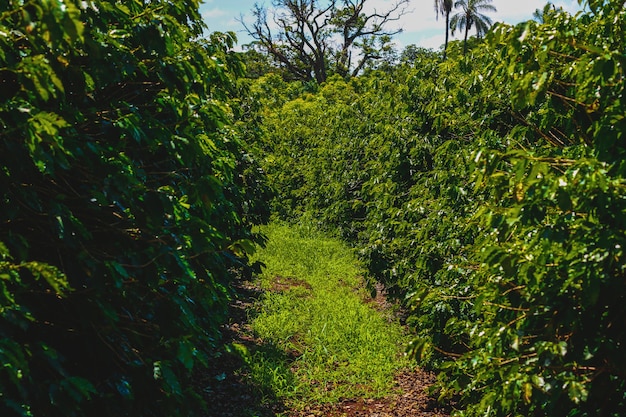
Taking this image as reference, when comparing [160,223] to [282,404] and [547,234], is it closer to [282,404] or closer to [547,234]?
[547,234]

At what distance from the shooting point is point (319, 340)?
734 cm

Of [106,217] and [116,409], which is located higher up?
[106,217]

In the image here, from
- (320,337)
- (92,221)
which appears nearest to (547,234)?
(92,221)

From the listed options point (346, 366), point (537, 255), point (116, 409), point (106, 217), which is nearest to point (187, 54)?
point (106, 217)

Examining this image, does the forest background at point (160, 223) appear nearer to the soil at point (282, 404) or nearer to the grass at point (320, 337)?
the soil at point (282, 404)

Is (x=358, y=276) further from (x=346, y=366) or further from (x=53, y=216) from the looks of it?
(x=53, y=216)

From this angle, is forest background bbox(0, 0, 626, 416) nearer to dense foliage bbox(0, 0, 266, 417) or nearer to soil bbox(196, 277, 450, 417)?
dense foliage bbox(0, 0, 266, 417)

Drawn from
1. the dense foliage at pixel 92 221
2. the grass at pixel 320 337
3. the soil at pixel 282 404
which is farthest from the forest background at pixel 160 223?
the grass at pixel 320 337

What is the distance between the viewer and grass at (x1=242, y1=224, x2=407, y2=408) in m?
6.20

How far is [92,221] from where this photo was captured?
2.59 m

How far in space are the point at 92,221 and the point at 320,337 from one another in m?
5.29

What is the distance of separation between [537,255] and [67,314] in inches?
86.4

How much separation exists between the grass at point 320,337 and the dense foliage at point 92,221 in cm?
328

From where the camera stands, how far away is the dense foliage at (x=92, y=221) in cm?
191
